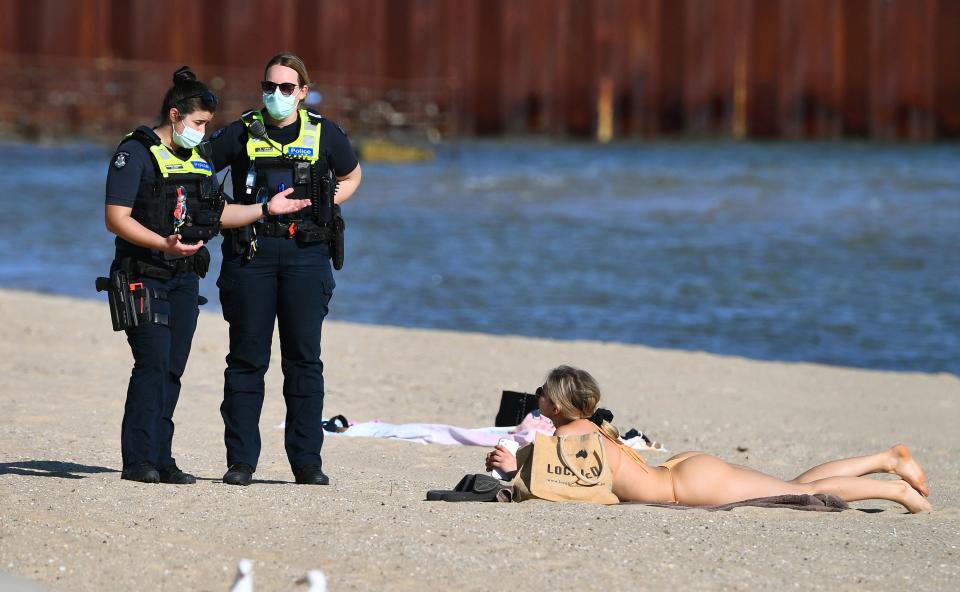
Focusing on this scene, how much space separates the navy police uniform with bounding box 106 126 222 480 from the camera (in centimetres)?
498

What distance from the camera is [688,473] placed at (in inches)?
205

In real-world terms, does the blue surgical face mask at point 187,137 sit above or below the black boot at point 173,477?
above

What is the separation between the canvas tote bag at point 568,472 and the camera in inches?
199

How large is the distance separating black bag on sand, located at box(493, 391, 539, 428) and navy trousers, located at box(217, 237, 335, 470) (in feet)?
4.90

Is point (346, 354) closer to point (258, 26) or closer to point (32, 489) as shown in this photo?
point (32, 489)

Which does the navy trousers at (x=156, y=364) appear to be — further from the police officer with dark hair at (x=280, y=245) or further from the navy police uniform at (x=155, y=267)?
the police officer with dark hair at (x=280, y=245)

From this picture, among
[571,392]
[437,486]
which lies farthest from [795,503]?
[437,486]

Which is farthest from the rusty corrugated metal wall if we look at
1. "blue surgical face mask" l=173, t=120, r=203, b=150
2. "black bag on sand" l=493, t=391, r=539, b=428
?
"blue surgical face mask" l=173, t=120, r=203, b=150

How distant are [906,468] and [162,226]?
8.91 ft

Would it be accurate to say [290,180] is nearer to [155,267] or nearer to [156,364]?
[155,267]

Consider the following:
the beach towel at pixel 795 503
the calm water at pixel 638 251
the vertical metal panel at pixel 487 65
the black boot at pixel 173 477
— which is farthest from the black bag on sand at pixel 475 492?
the vertical metal panel at pixel 487 65

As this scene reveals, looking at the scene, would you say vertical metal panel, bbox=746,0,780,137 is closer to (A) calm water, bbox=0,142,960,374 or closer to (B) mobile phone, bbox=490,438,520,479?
(A) calm water, bbox=0,142,960,374

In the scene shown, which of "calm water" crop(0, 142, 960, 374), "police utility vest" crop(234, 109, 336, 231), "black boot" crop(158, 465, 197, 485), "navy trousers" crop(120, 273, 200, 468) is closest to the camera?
"navy trousers" crop(120, 273, 200, 468)

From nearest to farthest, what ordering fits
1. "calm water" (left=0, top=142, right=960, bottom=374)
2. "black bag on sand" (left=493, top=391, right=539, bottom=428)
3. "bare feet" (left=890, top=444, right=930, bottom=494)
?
"bare feet" (left=890, top=444, right=930, bottom=494) < "black bag on sand" (left=493, top=391, right=539, bottom=428) < "calm water" (left=0, top=142, right=960, bottom=374)
